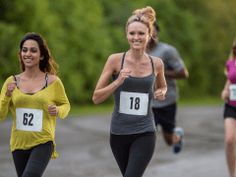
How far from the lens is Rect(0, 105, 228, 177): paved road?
9.99m

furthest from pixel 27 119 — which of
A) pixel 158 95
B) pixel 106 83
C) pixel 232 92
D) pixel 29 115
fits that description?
pixel 232 92

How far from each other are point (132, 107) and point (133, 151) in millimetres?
335

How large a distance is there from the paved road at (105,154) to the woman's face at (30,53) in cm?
347

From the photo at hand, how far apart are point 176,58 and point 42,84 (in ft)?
11.3

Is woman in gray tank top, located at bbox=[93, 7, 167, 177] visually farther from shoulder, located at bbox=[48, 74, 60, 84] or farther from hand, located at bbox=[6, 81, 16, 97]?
hand, located at bbox=[6, 81, 16, 97]

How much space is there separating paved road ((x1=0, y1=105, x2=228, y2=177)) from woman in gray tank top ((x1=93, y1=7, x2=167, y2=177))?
3.57 metres

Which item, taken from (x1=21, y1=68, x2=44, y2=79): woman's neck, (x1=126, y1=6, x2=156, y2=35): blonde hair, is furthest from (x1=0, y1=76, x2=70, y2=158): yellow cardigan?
(x1=126, y1=6, x2=156, y2=35): blonde hair

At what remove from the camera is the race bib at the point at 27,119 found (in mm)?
5875

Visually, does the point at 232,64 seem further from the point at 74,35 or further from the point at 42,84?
the point at 74,35

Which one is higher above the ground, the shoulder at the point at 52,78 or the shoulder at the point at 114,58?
the shoulder at the point at 114,58

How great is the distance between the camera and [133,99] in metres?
5.96

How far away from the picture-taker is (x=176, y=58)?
30.3 feet

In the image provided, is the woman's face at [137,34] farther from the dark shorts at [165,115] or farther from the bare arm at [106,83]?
the dark shorts at [165,115]

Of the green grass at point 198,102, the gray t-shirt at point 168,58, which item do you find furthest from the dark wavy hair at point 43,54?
the green grass at point 198,102
